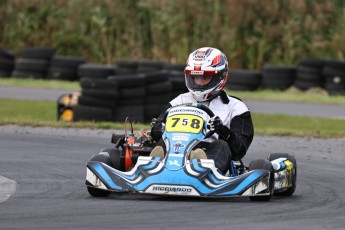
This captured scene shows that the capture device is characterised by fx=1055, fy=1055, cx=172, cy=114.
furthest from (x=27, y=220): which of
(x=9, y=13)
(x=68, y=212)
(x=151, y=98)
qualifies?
(x=9, y=13)

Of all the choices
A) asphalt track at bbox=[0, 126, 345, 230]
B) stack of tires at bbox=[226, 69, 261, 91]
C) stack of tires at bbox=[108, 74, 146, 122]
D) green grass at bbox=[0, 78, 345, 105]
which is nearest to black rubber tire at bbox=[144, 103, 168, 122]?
stack of tires at bbox=[108, 74, 146, 122]

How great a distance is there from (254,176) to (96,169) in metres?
1.13

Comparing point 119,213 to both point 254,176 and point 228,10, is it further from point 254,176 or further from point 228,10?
point 228,10

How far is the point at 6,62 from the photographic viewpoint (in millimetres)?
23000

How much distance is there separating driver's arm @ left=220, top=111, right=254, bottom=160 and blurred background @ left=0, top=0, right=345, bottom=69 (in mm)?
14851

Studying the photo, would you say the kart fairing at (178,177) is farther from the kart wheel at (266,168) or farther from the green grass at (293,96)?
the green grass at (293,96)

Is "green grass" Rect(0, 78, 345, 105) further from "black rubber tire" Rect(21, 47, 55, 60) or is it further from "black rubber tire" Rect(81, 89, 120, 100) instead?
"black rubber tire" Rect(81, 89, 120, 100)

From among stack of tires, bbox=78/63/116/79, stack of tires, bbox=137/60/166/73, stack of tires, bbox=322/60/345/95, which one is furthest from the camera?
stack of tires, bbox=137/60/166/73

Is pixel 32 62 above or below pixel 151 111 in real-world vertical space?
above

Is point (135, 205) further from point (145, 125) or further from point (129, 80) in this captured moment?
point (129, 80)

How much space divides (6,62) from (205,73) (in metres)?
15.2

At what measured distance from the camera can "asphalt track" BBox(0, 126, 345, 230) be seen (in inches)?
246

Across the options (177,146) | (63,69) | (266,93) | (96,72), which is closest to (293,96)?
(266,93)

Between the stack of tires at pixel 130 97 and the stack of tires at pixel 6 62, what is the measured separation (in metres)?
8.00
